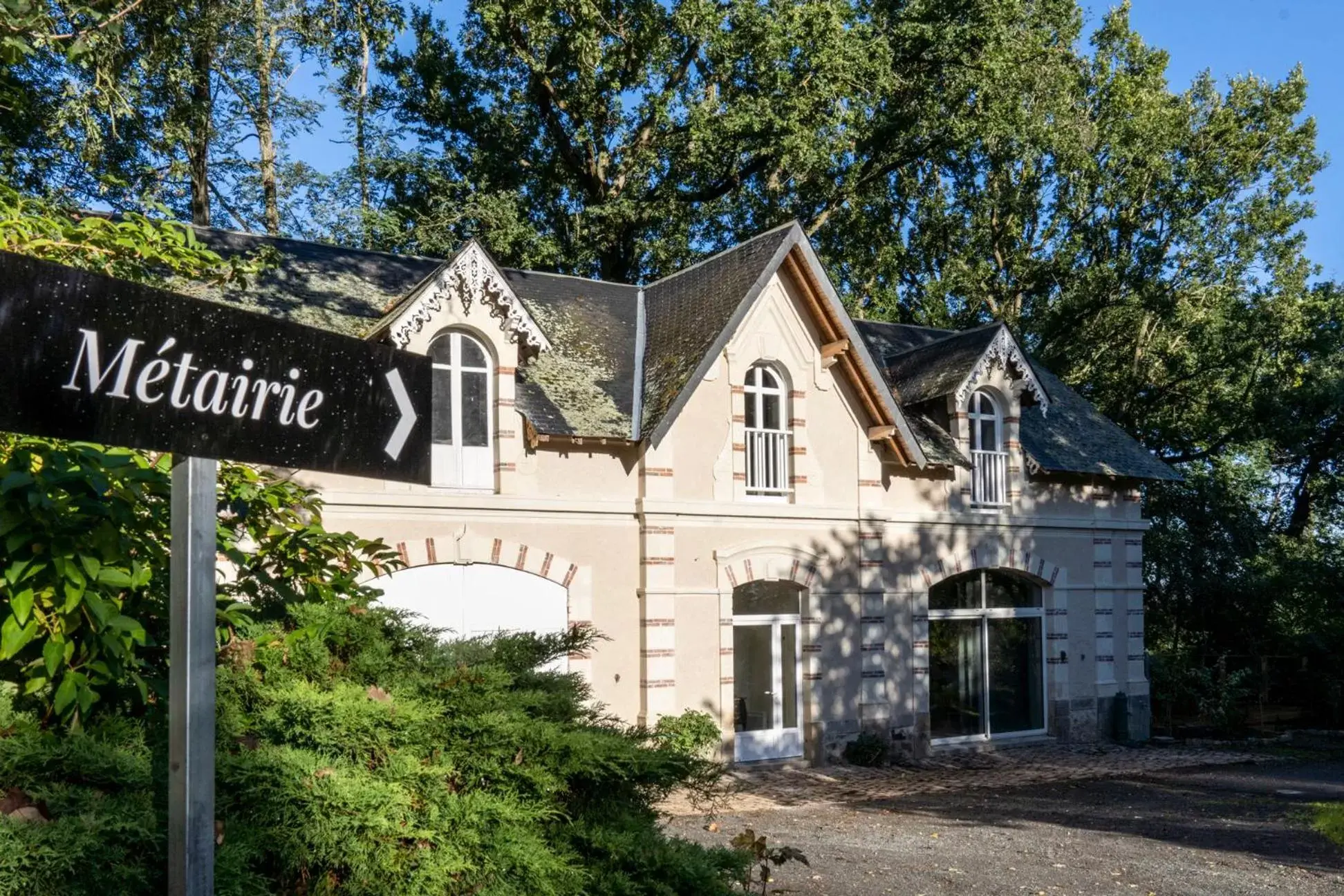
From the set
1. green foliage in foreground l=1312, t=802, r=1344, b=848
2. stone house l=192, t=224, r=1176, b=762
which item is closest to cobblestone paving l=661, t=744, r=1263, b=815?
stone house l=192, t=224, r=1176, b=762

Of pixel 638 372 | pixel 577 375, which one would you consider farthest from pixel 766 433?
pixel 577 375

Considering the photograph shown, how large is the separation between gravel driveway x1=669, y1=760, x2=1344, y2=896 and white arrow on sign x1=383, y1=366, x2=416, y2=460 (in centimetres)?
543

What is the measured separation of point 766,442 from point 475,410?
14.8ft

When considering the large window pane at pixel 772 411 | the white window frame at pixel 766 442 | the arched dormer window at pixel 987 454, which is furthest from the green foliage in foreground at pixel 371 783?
the arched dormer window at pixel 987 454

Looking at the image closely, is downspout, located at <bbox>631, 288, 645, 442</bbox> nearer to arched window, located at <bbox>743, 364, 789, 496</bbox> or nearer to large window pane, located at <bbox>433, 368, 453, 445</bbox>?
arched window, located at <bbox>743, 364, 789, 496</bbox>

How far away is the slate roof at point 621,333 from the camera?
1597 centimetres

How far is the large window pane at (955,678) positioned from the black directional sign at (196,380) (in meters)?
16.5

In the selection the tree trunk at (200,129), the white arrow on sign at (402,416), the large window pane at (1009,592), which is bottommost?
the large window pane at (1009,592)

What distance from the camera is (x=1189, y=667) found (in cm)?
2220

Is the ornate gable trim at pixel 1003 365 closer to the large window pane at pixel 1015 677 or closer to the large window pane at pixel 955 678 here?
the large window pane at pixel 955 678

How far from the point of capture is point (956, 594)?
1938 centimetres

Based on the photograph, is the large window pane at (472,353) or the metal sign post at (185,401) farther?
the large window pane at (472,353)

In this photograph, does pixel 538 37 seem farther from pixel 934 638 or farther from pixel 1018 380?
pixel 934 638

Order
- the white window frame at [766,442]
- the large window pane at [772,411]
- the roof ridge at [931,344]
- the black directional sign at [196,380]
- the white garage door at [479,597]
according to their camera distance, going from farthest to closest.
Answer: the roof ridge at [931,344] < the large window pane at [772,411] < the white window frame at [766,442] < the white garage door at [479,597] < the black directional sign at [196,380]
